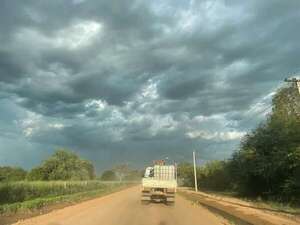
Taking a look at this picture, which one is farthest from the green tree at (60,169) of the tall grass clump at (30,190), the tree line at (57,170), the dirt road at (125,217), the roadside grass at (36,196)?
the dirt road at (125,217)

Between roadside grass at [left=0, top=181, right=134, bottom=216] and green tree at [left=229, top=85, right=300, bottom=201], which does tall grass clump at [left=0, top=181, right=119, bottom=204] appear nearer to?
roadside grass at [left=0, top=181, right=134, bottom=216]

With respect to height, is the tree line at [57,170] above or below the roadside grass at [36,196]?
above

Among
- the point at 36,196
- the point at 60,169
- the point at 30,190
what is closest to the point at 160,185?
the point at 30,190

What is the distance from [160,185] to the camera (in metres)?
33.1

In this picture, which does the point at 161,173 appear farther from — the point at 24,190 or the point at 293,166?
the point at 24,190

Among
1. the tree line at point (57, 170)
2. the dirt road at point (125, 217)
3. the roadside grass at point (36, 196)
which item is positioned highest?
the tree line at point (57, 170)

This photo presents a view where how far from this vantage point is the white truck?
33125 millimetres

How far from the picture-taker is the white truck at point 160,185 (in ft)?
109

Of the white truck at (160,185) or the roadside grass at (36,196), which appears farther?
the white truck at (160,185)

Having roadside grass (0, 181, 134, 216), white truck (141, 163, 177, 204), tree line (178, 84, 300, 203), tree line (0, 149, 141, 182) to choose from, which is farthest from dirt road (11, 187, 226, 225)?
tree line (0, 149, 141, 182)

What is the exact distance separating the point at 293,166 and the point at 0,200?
21884 millimetres

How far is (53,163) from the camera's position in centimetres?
9681

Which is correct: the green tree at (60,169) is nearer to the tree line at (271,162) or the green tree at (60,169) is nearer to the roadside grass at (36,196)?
the roadside grass at (36,196)

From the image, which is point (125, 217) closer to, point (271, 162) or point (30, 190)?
point (271, 162)
